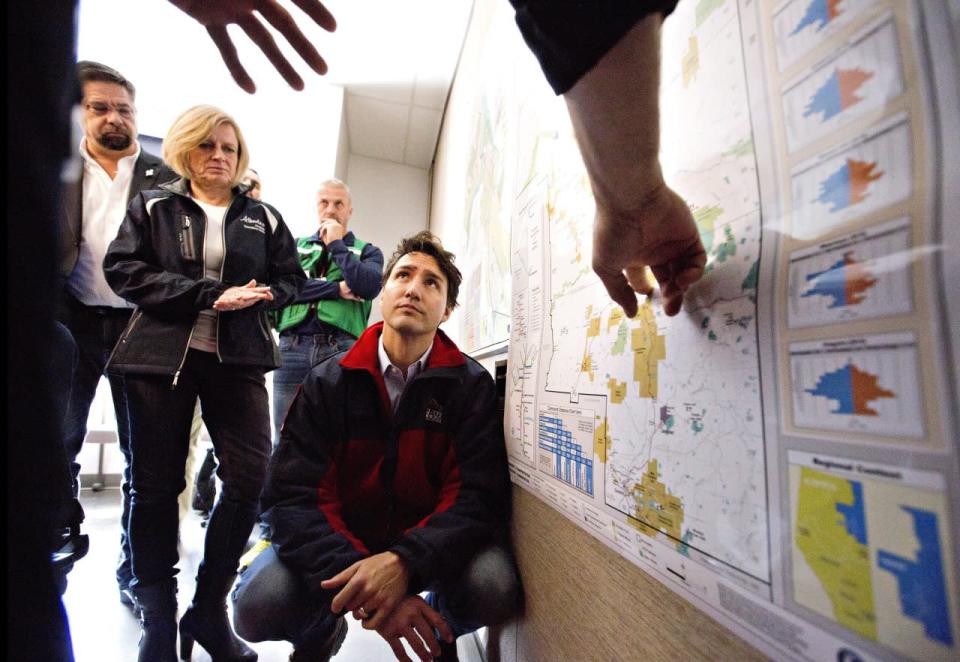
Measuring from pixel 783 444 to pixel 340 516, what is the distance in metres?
0.89

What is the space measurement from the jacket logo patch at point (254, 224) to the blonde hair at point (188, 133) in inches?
6.5

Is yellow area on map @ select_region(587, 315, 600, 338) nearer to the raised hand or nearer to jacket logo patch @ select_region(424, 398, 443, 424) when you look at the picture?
the raised hand

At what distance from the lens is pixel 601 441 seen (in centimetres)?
58

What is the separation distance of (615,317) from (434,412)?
560 millimetres

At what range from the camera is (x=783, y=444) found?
1.02 ft

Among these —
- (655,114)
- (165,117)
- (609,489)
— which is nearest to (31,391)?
(655,114)

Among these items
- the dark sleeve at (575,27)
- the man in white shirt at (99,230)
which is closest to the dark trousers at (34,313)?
the dark sleeve at (575,27)

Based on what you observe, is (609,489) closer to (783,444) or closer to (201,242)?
(783,444)

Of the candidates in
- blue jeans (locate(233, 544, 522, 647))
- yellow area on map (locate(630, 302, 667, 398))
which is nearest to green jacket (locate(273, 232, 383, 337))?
blue jeans (locate(233, 544, 522, 647))

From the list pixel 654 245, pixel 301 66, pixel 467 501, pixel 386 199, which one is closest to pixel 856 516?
pixel 654 245

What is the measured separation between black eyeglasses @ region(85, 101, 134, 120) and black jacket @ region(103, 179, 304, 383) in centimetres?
37

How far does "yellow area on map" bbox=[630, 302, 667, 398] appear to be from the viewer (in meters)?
0.47

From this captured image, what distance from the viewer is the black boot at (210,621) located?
1.02m

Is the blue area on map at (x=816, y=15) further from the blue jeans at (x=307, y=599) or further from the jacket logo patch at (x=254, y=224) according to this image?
the jacket logo patch at (x=254, y=224)
